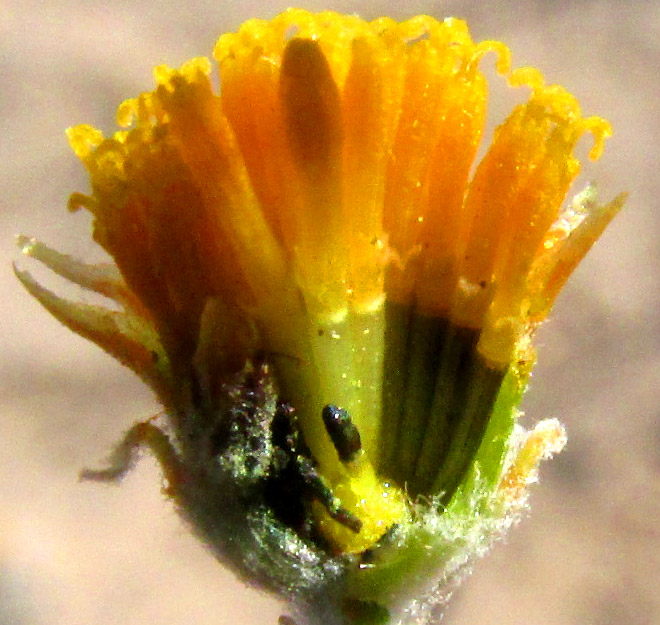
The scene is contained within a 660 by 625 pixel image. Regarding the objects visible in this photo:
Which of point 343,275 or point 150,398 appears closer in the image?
point 343,275

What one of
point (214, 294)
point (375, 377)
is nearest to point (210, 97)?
point (214, 294)

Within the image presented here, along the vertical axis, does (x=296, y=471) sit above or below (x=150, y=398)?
below

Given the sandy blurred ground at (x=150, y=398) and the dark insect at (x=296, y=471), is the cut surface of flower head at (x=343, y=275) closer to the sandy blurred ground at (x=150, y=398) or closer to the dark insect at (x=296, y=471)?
the dark insect at (x=296, y=471)

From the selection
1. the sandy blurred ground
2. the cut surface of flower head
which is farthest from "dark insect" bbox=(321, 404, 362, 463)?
the sandy blurred ground

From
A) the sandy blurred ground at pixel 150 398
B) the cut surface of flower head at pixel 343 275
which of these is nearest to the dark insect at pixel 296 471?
the cut surface of flower head at pixel 343 275

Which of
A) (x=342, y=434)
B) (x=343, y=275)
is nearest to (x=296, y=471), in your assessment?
(x=342, y=434)

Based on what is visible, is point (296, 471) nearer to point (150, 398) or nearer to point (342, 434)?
point (342, 434)
